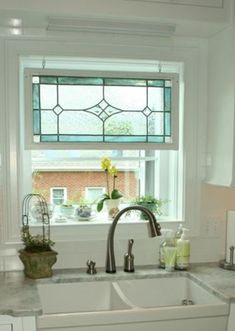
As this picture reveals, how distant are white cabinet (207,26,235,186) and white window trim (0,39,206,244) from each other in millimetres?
74

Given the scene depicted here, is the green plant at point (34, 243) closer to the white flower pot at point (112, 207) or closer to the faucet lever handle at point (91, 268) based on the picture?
the faucet lever handle at point (91, 268)

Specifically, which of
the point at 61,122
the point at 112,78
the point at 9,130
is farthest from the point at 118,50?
the point at 9,130

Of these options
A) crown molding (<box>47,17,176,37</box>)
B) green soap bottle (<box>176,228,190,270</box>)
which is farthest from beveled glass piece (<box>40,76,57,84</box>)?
green soap bottle (<box>176,228,190,270</box>)

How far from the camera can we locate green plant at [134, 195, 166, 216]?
96.9 inches

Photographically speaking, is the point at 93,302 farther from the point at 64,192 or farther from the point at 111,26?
the point at 111,26

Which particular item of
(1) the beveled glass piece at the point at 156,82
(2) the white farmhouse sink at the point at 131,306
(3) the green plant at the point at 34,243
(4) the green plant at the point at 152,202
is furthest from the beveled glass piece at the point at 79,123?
(2) the white farmhouse sink at the point at 131,306

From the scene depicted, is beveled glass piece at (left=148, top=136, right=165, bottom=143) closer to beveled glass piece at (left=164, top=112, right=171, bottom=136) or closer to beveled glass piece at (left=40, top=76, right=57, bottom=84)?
beveled glass piece at (left=164, top=112, right=171, bottom=136)

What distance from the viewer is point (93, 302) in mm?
2100

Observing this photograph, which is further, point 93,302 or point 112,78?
point 112,78

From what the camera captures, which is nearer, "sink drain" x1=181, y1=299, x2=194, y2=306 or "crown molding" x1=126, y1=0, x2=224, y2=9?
"crown molding" x1=126, y1=0, x2=224, y2=9

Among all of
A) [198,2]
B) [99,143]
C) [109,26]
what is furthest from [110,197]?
[198,2]

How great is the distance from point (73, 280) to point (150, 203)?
65 cm

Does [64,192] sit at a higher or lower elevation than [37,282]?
higher

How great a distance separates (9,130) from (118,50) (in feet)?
2.37
